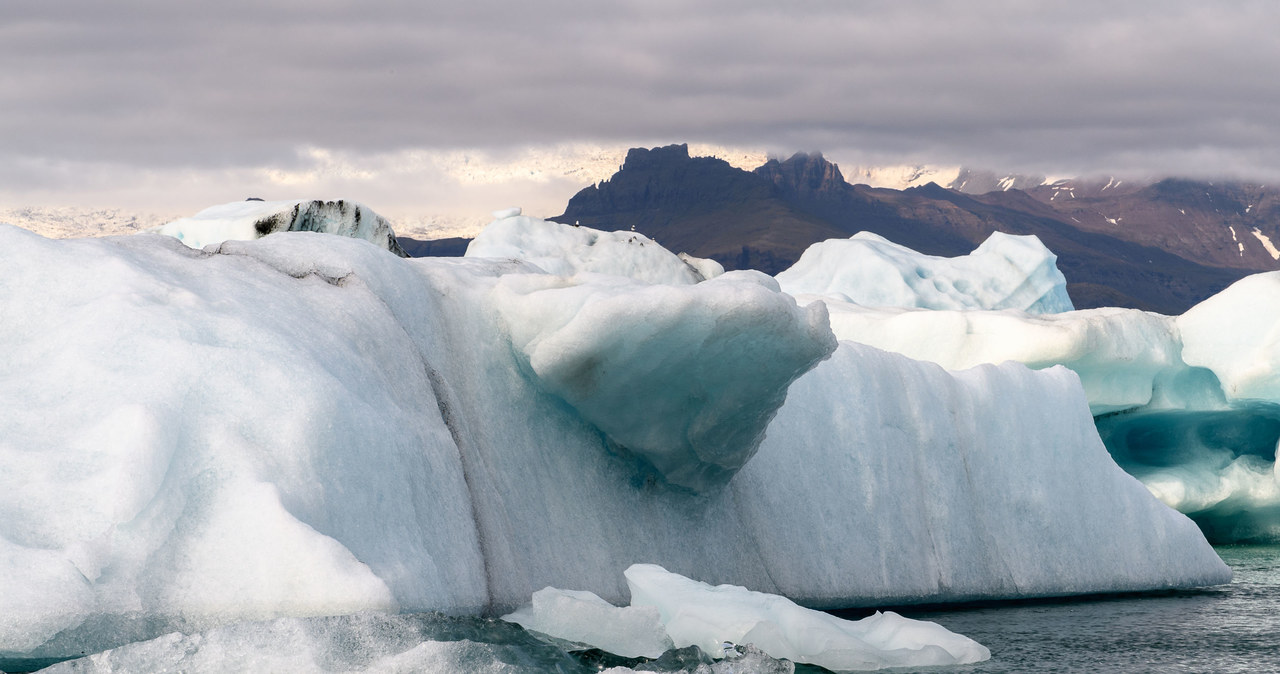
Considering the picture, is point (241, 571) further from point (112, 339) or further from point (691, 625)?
point (691, 625)

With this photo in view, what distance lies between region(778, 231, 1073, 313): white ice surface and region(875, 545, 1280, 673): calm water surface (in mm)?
15751

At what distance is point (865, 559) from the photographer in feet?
34.1

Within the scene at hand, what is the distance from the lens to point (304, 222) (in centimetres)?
1617

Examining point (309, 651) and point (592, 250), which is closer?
point (309, 651)

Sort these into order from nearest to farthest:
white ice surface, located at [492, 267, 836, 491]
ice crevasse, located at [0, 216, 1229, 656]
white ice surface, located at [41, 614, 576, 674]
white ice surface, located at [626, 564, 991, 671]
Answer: white ice surface, located at [41, 614, 576, 674] < ice crevasse, located at [0, 216, 1229, 656] < white ice surface, located at [626, 564, 991, 671] < white ice surface, located at [492, 267, 836, 491]

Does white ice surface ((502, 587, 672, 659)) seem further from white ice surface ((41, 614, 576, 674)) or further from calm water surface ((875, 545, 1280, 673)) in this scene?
calm water surface ((875, 545, 1280, 673))

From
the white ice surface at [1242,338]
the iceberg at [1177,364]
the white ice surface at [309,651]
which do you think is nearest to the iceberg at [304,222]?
the iceberg at [1177,364]

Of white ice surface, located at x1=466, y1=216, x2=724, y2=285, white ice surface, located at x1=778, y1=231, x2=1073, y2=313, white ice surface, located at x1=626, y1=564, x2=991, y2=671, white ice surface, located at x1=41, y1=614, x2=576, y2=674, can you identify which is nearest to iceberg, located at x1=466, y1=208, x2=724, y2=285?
white ice surface, located at x1=466, y1=216, x2=724, y2=285

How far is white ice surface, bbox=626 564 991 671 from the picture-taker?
6.94 metres

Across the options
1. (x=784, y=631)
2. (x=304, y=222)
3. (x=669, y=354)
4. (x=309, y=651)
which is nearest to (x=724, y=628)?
(x=784, y=631)

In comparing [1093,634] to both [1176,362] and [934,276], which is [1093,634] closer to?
[1176,362]

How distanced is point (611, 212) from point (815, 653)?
19243cm

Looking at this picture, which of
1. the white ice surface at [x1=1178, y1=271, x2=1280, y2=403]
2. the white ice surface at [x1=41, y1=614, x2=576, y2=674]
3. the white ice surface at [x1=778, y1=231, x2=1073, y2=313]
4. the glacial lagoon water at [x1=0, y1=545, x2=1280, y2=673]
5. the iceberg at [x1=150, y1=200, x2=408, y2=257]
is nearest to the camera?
the white ice surface at [x1=41, y1=614, x2=576, y2=674]

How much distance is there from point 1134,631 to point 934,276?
20088 mm
